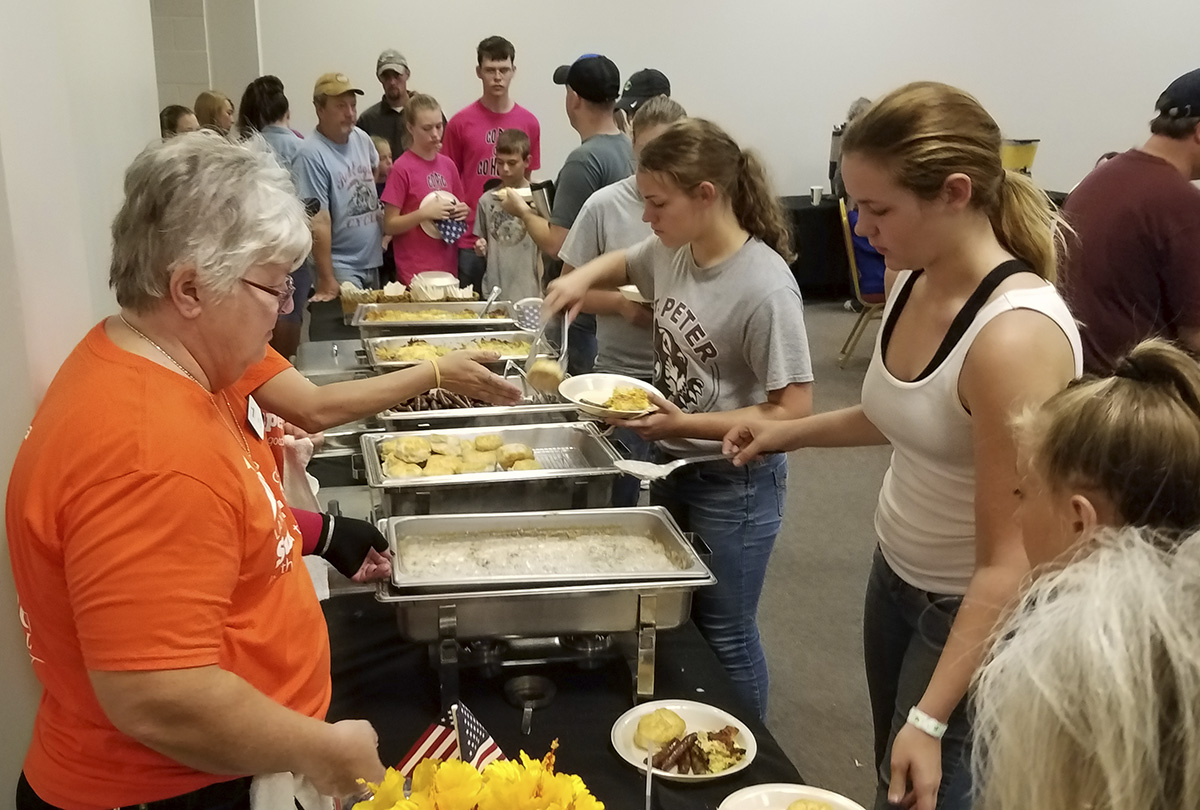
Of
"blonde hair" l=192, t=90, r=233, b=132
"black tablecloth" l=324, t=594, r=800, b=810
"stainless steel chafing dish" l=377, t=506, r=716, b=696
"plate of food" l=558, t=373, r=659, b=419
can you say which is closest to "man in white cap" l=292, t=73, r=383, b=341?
"blonde hair" l=192, t=90, r=233, b=132

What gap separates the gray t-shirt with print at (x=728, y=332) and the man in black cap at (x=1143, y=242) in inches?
28.3

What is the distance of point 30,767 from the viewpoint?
3.00 ft

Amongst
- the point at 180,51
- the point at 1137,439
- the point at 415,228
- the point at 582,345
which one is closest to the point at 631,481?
the point at 1137,439

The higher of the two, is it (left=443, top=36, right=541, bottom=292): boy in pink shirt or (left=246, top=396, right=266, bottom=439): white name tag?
(left=443, top=36, right=541, bottom=292): boy in pink shirt

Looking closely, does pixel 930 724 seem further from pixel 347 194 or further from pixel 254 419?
pixel 347 194

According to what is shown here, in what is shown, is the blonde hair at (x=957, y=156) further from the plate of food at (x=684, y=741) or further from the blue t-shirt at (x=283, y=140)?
the blue t-shirt at (x=283, y=140)

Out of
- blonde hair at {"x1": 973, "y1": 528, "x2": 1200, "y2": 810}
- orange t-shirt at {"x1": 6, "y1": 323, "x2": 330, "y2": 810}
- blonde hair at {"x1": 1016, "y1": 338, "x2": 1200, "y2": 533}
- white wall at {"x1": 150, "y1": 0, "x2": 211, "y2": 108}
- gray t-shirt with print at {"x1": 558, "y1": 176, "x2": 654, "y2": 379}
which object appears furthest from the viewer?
white wall at {"x1": 150, "y1": 0, "x2": 211, "y2": 108}

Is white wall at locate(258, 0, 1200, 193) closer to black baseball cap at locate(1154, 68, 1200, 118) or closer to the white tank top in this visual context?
black baseball cap at locate(1154, 68, 1200, 118)

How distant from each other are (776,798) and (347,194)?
303 cm

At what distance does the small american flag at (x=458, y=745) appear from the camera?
96 cm

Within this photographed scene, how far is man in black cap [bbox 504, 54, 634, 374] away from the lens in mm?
2539

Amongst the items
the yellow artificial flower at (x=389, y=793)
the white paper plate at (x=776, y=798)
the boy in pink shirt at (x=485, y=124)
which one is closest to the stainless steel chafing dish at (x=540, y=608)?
the white paper plate at (x=776, y=798)

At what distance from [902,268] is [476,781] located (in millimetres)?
745

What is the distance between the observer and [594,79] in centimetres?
258
